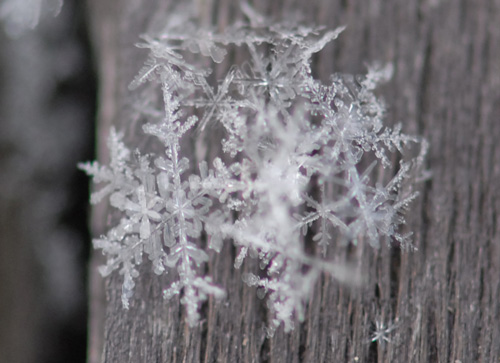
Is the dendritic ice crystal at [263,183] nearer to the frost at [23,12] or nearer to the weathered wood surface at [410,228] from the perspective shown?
the weathered wood surface at [410,228]

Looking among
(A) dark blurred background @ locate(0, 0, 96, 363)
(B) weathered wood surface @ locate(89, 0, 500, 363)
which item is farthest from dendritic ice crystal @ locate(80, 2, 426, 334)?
(A) dark blurred background @ locate(0, 0, 96, 363)

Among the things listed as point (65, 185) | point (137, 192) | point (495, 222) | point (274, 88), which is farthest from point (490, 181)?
point (65, 185)

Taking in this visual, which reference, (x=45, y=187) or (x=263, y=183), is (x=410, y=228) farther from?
(x=45, y=187)

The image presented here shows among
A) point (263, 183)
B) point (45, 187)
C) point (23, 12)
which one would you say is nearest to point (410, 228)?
point (263, 183)

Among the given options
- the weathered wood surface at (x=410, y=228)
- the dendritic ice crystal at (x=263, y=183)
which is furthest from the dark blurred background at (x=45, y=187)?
the dendritic ice crystal at (x=263, y=183)

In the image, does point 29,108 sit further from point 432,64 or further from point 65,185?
point 432,64

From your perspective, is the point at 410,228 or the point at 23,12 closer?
the point at 410,228
